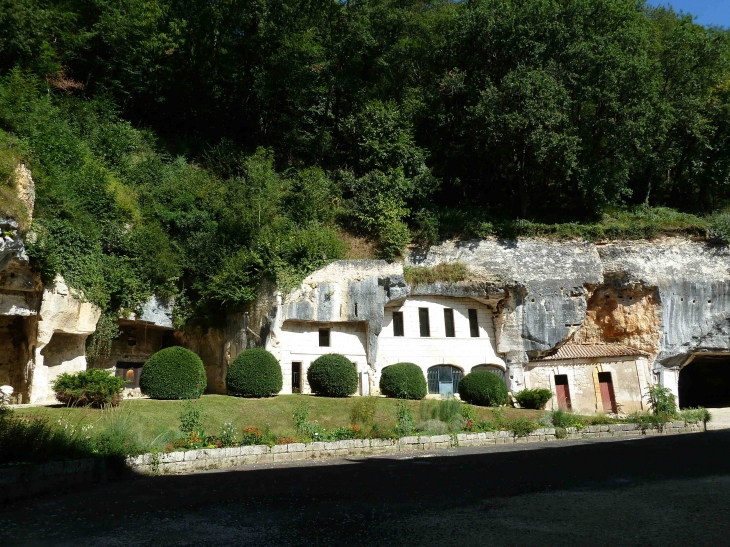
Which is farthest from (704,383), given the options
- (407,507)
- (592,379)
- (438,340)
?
(407,507)

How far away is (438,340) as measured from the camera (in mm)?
25234

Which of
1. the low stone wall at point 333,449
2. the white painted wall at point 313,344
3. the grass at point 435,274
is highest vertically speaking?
the grass at point 435,274

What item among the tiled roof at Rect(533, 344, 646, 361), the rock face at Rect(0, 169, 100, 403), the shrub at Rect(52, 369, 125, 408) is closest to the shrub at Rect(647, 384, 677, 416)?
the tiled roof at Rect(533, 344, 646, 361)

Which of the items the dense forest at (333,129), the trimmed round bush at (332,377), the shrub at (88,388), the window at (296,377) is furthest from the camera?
the window at (296,377)

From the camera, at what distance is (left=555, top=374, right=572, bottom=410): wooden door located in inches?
1019

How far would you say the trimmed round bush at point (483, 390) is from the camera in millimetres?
21578

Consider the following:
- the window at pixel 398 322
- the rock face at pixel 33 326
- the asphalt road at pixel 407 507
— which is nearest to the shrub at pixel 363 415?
the asphalt road at pixel 407 507

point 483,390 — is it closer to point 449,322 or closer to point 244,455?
point 449,322

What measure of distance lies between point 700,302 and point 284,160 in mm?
21745

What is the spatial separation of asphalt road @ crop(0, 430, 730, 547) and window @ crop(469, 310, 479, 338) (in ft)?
51.7

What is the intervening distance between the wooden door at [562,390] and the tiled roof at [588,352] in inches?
34.1

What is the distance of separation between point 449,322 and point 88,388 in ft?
51.6

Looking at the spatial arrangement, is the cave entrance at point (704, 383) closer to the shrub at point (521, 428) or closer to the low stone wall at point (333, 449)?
the low stone wall at point (333, 449)

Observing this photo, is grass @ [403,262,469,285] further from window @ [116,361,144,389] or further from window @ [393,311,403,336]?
window @ [116,361,144,389]
